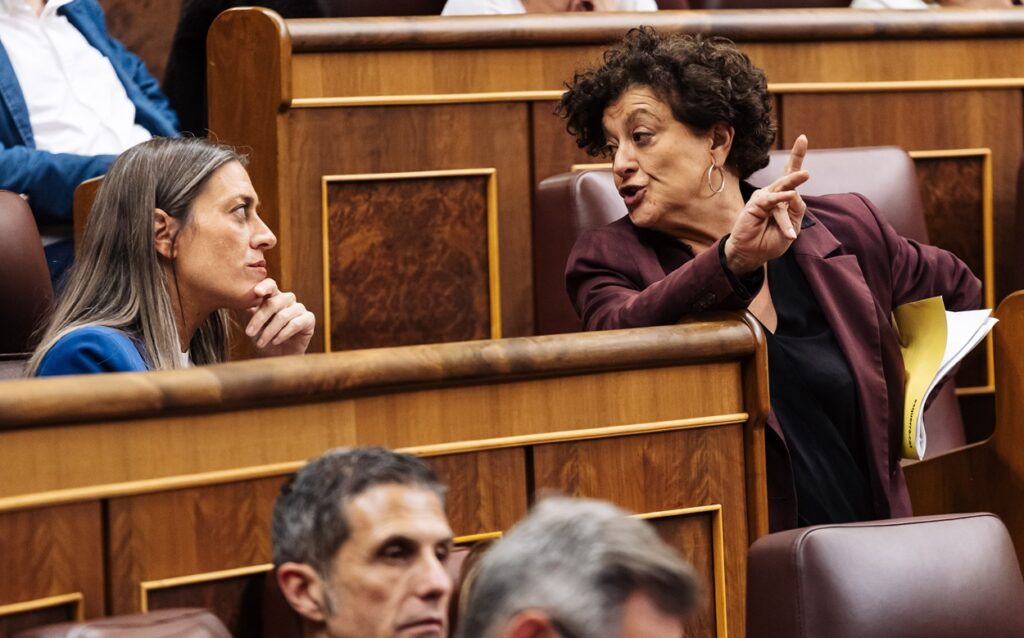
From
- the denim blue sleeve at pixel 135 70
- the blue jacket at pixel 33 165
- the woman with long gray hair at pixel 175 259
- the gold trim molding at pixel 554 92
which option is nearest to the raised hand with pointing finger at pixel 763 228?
the woman with long gray hair at pixel 175 259

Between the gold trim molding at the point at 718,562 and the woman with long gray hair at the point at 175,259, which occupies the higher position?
the woman with long gray hair at the point at 175,259

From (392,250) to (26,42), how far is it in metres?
0.36

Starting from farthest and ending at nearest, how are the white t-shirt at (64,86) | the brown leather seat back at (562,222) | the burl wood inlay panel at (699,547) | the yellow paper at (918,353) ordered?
the white t-shirt at (64,86)
the brown leather seat back at (562,222)
the yellow paper at (918,353)
the burl wood inlay panel at (699,547)

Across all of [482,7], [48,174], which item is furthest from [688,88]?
[48,174]

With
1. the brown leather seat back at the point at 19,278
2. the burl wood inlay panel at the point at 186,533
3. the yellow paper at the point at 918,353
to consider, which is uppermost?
the brown leather seat back at the point at 19,278

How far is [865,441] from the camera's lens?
0.99 metres

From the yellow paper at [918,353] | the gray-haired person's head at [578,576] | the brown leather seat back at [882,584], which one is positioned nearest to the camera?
the gray-haired person's head at [578,576]

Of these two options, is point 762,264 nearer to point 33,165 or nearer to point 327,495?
point 327,495

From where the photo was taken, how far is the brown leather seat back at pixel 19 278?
40.1 inches

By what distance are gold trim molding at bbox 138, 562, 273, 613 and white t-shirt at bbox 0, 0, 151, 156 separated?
1.95 feet

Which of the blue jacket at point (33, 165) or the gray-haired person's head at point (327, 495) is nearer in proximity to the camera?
the gray-haired person's head at point (327, 495)

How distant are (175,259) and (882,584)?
1.42ft

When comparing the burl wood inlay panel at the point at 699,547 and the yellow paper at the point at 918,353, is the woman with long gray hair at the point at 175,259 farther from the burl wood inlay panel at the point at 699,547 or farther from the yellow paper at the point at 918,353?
the yellow paper at the point at 918,353

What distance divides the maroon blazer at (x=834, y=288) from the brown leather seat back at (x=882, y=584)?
178mm
